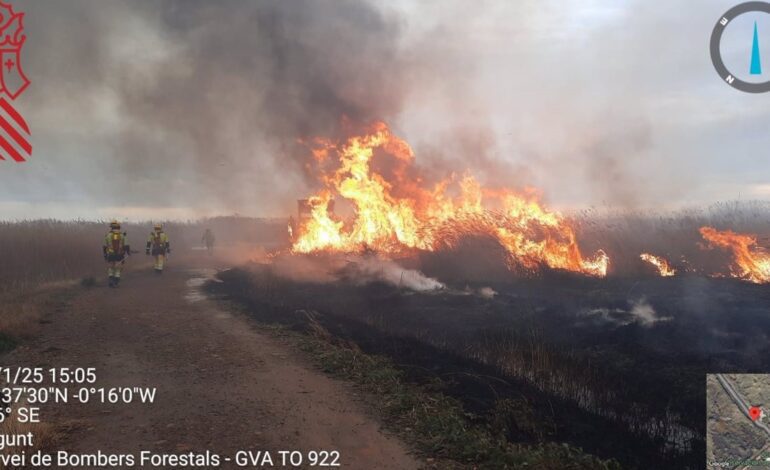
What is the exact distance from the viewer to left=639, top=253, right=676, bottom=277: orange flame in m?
22.9

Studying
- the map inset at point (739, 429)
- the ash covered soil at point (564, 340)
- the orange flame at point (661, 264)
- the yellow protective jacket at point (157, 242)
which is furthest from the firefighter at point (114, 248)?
the orange flame at point (661, 264)

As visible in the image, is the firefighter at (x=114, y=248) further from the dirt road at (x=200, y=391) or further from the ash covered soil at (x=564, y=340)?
the dirt road at (x=200, y=391)

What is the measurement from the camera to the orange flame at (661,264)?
22.9m

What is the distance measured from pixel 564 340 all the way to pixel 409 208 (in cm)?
1374

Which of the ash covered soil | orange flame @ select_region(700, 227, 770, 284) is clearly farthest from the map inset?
orange flame @ select_region(700, 227, 770, 284)

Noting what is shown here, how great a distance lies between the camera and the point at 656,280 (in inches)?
833

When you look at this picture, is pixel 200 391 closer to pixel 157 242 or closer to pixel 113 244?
pixel 113 244

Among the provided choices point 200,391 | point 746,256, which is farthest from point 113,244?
point 746,256

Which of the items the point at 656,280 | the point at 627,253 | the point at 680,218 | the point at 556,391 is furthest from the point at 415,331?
the point at 680,218

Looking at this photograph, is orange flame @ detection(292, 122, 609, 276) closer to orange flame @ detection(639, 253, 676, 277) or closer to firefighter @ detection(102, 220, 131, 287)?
orange flame @ detection(639, 253, 676, 277)

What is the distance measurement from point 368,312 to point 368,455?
10.6 meters

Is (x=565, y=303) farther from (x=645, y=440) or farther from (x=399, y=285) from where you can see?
(x=645, y=440)

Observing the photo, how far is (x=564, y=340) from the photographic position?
13281mm

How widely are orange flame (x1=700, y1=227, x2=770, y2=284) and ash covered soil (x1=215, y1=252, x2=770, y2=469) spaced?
287 centimetres
